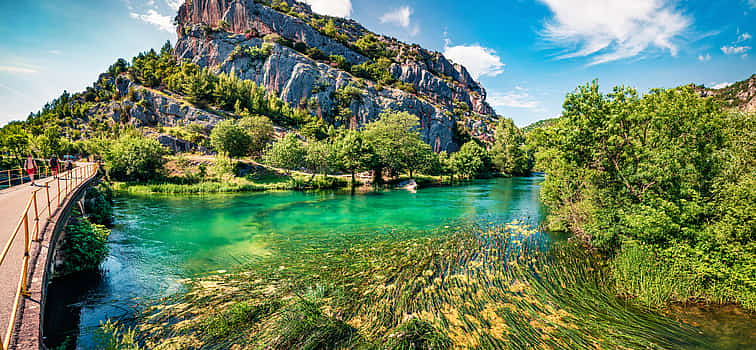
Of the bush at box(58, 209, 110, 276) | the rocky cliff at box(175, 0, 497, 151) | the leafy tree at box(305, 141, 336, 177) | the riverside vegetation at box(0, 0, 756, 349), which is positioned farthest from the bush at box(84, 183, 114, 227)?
the rocky cliff at box(175, 0, 497, 151)

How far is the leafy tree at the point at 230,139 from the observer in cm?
5712

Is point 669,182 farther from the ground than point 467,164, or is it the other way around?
point 467,164

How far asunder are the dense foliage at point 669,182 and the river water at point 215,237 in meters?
1.52

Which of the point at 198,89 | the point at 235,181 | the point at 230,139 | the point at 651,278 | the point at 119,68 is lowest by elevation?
the point at 651,278

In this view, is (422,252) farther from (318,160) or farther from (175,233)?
(318,160)

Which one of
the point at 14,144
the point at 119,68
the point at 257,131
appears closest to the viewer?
the point at 14,144

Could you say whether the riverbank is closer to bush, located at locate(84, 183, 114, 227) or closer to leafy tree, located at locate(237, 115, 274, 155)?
leafy tree, located at locate(237, 115, 274, 155)

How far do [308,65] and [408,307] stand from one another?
375 ft

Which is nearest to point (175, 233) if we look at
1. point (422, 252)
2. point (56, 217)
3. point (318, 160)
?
point (56, 217)

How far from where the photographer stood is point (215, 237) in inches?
726

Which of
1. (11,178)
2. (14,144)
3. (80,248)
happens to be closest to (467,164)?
(80,248)

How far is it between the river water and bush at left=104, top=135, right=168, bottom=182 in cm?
1305

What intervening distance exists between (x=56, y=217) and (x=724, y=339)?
20665 millimetres

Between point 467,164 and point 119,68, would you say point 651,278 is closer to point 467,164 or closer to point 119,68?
point 467,164
